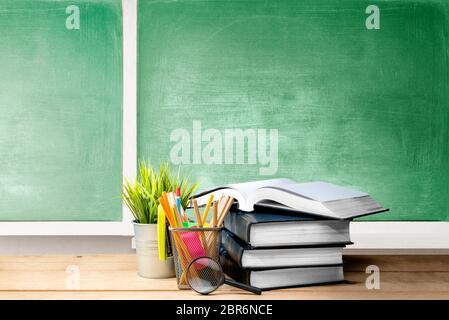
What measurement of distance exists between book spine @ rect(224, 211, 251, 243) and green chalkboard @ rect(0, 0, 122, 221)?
727mm

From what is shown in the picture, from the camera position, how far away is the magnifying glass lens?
2.50ft

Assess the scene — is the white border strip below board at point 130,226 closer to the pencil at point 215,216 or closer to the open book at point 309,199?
the open book at point 309,199

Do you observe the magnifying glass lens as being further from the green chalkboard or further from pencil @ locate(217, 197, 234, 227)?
the green chalkboard

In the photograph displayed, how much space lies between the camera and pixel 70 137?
156 cm

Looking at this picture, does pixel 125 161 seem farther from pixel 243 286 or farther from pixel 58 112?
pixel 243 286

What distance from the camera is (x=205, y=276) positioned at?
30.2 inches

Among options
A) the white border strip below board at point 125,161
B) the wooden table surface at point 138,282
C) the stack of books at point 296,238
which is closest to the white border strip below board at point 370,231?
the white border strip below board at point 125,161

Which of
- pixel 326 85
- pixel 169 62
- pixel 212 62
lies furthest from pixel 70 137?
pixel 326 85

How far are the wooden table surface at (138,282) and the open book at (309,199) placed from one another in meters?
0.13

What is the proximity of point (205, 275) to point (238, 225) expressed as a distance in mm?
Result: 130

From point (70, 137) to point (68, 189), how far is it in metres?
0.18
